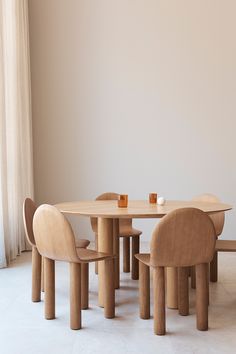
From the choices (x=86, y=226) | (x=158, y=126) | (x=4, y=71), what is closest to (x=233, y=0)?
(x=158, y=126)

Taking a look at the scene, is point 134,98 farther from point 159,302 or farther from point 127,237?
point 159,302

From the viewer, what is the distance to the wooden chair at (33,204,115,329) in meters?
2.60

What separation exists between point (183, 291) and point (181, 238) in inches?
20.9

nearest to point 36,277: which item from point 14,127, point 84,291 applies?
point 84,291

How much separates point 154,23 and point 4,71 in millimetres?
1861

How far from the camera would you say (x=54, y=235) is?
264 cm

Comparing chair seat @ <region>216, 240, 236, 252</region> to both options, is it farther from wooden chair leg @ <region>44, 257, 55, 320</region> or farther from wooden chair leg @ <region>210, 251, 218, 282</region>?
wooden chair leg @ <region>44, 257, 55, 320</region>

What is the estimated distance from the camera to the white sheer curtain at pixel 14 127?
14.5 ft

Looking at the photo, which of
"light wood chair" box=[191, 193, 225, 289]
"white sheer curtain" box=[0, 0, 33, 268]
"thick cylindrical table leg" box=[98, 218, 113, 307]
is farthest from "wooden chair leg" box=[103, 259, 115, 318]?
"white sheer curtain" box=[0, 0, 33, 268]

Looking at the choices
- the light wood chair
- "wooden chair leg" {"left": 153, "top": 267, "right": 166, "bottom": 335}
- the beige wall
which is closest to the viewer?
"wooden chair leg" {"left": 153, "top": 267, "right": 166, "bottom": 335}

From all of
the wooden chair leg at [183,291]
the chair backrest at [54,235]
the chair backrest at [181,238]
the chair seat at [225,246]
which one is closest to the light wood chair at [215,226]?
the chair seat at [225,246]

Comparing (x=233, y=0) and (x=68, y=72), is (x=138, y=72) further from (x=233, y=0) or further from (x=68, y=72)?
(x=233, y=0)

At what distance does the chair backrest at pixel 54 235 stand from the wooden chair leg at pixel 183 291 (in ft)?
2.26

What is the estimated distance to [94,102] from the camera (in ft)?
17.7
